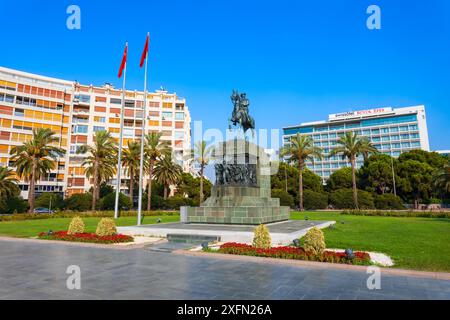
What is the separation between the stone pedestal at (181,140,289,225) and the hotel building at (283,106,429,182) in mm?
83281

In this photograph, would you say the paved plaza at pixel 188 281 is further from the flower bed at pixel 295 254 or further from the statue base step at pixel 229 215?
the statue base step at pixel 229 215

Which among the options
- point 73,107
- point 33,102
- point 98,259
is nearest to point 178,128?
point 73,107

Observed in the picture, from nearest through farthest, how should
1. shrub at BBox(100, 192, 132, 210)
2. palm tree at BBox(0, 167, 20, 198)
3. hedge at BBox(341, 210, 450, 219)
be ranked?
1. hedge at BBox(341, 210, 450, 219)
2. palm tree at BBox(0, 167, 20, 198)
3. shrub at BBox(100, 192, 132, 210)

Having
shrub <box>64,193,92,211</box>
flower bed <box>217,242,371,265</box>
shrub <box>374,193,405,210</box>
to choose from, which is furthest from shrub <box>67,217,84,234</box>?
shrub <box>374,193,405,210</box>

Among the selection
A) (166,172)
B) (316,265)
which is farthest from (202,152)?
(316,265)

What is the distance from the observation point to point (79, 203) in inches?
1805

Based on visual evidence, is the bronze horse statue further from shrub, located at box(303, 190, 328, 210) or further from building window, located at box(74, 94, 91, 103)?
building window, located at box(74, 94, 91, 103)

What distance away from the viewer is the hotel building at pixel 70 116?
5819cm

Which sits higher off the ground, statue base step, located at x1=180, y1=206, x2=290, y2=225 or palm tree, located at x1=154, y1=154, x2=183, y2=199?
palm tree, located at x1=154, y1=154, x2=183, y2=199

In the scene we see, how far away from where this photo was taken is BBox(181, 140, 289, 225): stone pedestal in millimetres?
18078

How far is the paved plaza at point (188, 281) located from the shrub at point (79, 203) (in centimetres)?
3874

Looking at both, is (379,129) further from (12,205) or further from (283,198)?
(12,205)
